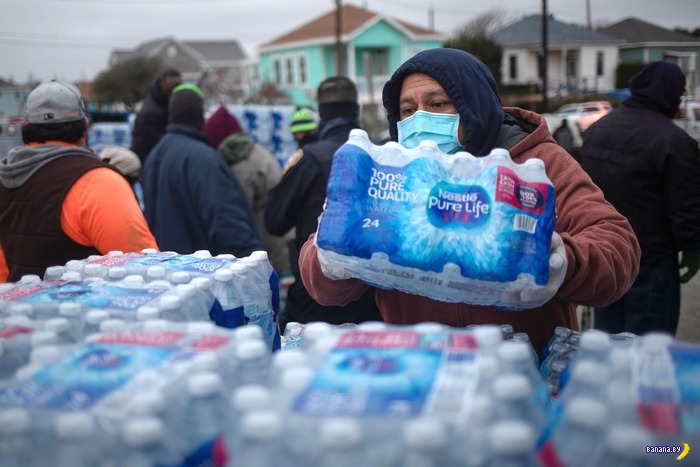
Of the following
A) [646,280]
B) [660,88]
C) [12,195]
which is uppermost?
[660,88]

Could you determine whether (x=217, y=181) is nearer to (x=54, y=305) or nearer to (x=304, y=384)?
(x=54, y=305)

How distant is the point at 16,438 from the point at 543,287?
1.17m

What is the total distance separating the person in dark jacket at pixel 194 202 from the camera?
159 inches

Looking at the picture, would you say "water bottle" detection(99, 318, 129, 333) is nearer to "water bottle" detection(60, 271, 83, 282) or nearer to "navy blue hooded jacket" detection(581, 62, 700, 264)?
"water bottle" detection(60, 271, 83, 282)

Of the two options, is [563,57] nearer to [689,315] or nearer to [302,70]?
[302,70]

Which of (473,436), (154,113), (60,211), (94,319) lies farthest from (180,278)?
(154,113)

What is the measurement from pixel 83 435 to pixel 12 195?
226cm

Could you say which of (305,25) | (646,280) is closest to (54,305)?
(646,280)

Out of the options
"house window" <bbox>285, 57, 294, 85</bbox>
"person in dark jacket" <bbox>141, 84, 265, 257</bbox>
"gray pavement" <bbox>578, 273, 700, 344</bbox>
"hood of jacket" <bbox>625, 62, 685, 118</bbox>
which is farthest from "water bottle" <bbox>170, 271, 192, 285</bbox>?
"house window" <bbox>285, 57, 294, 85</bbox>

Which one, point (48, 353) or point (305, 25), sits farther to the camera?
point (305, 25)

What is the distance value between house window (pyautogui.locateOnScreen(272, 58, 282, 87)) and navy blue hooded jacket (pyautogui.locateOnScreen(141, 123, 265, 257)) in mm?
43595

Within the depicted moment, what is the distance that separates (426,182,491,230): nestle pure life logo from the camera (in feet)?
4.86

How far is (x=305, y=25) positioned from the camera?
46.6 m

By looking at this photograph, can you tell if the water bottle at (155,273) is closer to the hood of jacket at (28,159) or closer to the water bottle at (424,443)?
the water bottle at (424,443)
